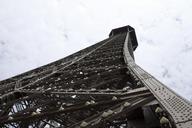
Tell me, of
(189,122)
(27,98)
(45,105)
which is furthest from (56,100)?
(189,122)

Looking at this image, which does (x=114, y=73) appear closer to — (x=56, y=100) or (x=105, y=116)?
(x=56, y=100)

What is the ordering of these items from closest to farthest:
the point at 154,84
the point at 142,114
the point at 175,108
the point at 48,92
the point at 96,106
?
1. the point at 175,108
2. the point at 142,114
3. the point at 96,106
4. the point at 154,84
5. the point at 48,92

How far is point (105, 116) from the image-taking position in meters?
4.58

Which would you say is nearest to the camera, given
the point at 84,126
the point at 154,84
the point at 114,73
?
the point at 84,126

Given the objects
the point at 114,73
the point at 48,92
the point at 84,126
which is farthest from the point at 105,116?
the point at 114,73

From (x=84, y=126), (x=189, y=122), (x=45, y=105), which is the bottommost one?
(x=189, y=122)

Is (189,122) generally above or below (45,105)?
below

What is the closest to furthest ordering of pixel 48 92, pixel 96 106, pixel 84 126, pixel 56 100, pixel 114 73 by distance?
pixel 84 126 < pixel 96 106 < pixel 56 100 < pixel 48 92 < pixel 114 73

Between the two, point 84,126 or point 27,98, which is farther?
point 27,98

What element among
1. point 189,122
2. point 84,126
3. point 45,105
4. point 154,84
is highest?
point 45,105

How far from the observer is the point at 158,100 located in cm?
470

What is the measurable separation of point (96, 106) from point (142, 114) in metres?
1.13

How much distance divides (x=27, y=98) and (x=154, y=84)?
16.1 ft

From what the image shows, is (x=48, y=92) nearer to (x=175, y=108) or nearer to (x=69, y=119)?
(x=69, y=119)
